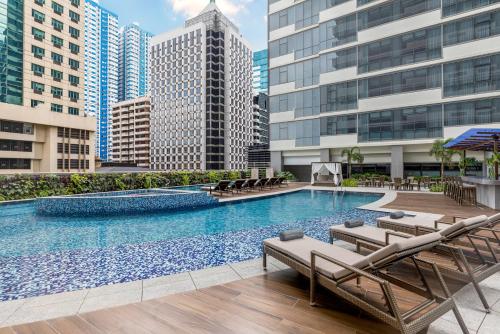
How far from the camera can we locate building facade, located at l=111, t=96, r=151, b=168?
9350 centimetres

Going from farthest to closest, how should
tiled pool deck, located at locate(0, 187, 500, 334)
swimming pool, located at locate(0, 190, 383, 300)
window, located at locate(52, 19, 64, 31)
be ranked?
window, located at locate(52, 19, 64, 31)
swimming pool, located at locate(0, 190, 383, 300)
tiled pool deck, located at locate(0, 187, 500, 334)

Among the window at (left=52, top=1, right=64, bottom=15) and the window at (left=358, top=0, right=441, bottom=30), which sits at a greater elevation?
the window at (left=52, top=1, right=64, bottom=15)

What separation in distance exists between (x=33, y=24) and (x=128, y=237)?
5608 centimetres

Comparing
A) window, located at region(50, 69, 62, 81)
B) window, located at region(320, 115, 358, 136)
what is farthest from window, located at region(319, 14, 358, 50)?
window, located at region(50, 69, 62, 81)

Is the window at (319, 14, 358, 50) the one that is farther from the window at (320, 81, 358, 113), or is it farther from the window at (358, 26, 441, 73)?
the window at (320, 81, 358, 113)

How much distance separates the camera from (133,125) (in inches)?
3755

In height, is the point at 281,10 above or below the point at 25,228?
above

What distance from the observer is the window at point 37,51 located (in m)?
45.3

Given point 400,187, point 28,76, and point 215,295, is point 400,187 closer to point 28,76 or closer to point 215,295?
point 215,295

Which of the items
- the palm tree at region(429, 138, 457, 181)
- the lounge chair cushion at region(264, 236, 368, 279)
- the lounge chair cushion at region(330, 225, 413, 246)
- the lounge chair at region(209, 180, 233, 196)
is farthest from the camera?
the palm tree at region(429, 138, 457, 181)

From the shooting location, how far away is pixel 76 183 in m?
16.0

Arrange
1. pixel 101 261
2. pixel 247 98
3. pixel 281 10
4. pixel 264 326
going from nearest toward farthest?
pixel 264 326
pixel 101 261
pixel 281 10
pixel 247 98

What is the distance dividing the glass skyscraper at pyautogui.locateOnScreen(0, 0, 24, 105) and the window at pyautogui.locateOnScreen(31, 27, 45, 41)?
5.96 feet


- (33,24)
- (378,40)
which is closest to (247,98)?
(33,24)
